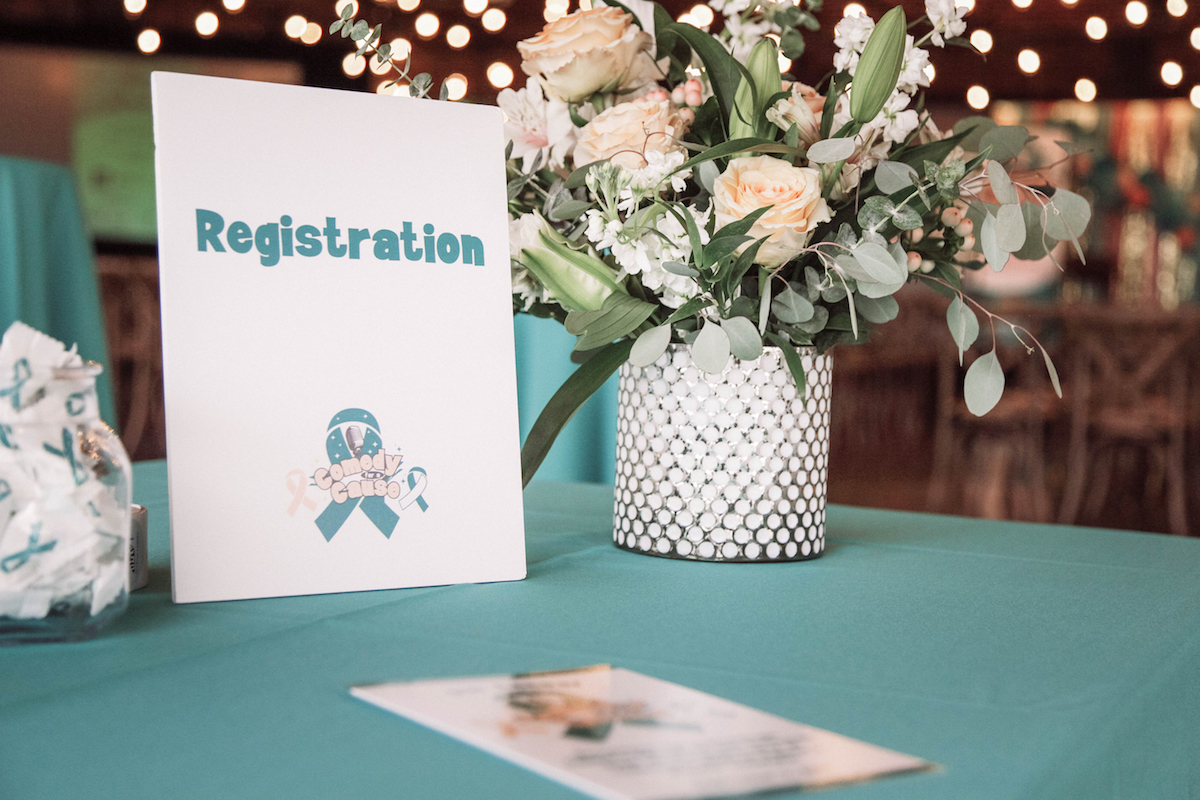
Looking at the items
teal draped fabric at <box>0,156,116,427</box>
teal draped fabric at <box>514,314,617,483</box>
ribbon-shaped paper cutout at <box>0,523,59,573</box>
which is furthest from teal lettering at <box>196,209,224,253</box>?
teal draped fabric at <box>0,156,116,427</box>

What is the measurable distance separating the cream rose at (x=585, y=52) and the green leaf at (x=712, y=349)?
8.8 inches

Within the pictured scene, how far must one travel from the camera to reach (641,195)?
27.8 inches

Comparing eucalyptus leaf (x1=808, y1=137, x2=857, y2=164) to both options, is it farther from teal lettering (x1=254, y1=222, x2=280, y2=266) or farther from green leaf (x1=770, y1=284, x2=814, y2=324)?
teal lettering (x1=254, y1=222, x2=280, y2=266)

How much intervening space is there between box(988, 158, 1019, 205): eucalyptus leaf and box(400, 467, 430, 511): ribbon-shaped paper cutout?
16.0 inches

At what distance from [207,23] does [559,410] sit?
15.2 ft

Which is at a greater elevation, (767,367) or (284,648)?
(767,367)

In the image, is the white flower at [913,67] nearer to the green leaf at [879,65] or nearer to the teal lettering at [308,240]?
the green leaf at [879,65]

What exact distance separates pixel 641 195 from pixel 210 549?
35cm

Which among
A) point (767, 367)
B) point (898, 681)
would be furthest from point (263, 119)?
point (898, 681)

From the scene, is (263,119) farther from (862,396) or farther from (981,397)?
(862,396)

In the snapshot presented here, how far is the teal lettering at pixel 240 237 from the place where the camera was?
2.13 ft

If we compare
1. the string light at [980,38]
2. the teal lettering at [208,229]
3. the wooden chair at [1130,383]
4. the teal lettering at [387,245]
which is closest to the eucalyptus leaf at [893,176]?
the teal lettering at [387,245]

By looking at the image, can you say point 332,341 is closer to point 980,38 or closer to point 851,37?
point 851,37

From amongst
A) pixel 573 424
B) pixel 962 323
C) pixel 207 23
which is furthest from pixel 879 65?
pixel 207 23
